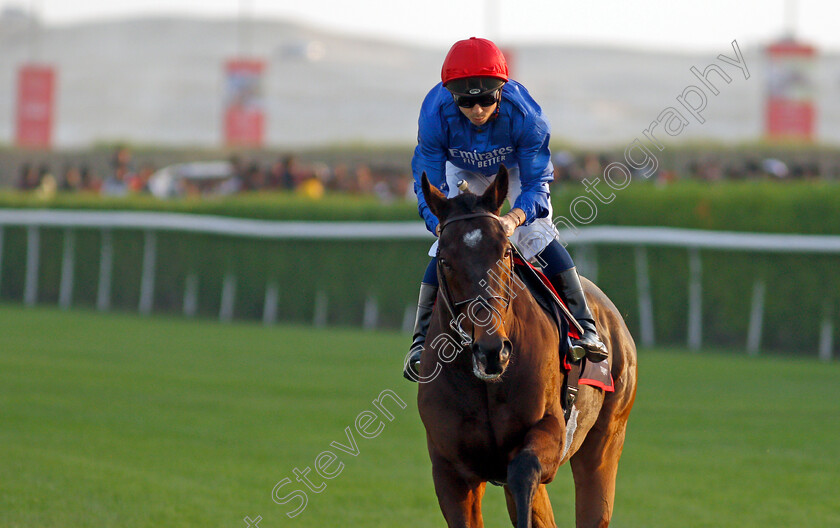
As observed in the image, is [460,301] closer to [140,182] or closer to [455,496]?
[455,496]

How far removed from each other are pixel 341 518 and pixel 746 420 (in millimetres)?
4025

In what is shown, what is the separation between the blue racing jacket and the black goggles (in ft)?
0.39

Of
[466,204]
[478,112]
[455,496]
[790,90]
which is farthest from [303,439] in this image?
[790,90]

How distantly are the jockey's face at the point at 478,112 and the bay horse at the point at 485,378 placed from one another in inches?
17.3

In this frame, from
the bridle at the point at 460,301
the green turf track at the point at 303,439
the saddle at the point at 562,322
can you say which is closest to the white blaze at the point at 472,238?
the bridle at the point at 460,301

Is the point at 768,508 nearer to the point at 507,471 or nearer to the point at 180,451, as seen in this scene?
the point at 507,471

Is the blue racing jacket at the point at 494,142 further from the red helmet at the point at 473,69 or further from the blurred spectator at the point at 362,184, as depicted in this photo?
the blurred spectator at the point at 362,184

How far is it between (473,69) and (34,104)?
111ft

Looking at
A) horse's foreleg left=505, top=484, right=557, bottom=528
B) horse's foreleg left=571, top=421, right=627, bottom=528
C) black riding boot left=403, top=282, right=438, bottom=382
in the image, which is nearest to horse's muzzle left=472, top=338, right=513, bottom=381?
black riding boot left=403, top=282, right=438, bottom=382

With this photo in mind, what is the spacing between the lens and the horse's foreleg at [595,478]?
203 inches

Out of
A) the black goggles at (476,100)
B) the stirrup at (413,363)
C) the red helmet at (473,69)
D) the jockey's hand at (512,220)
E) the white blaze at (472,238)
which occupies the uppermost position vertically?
the red helmet at (473,69)

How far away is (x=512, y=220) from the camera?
14.2 feet

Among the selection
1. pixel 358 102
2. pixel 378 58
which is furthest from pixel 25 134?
pixel 378 58

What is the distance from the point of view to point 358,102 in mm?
59031
